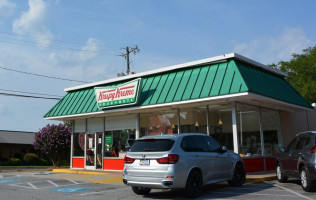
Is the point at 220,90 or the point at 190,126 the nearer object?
the point at 220,90

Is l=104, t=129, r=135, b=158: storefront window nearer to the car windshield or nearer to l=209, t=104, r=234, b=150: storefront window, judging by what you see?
l=209, t=104, r=234, b=150: storefront window

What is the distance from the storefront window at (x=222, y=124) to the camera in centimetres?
1514

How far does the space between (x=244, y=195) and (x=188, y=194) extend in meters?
1.74

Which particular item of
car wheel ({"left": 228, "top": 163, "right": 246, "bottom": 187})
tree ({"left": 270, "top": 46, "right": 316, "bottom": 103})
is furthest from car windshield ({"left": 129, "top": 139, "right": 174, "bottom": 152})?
tree ({"left": 270, "top": 46, "right": 316, "bottom": 103})

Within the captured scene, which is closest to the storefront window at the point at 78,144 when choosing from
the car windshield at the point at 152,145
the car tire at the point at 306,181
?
the car windshield at the point at 152,145

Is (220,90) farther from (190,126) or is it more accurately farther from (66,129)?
(66,129)

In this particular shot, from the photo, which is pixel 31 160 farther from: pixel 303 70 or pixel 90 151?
pixel 303 70

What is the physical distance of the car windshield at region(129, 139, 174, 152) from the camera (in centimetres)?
902

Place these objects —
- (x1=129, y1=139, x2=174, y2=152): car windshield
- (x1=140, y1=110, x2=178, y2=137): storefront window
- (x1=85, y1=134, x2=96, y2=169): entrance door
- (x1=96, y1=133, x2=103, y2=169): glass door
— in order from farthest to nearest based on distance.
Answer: (x1=85, y1=134, x2=96, y2=169): entrance door < (x1=96, y1=133, x2=103, y2=169): glass door < (x1=140, y1=110, x2=178, y2=137): storefront window < (x1=129, y1=139, x2=174, y2=152): car windshield

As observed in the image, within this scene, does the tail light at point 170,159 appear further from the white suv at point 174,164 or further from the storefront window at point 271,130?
the storefront window at point 271,130

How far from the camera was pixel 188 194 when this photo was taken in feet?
29.1

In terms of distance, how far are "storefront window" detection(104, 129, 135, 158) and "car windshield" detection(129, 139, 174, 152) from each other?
27.3 ft

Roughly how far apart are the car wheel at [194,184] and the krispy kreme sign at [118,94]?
305 inches

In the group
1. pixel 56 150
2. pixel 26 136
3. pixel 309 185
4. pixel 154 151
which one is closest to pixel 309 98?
pixel 56 150
